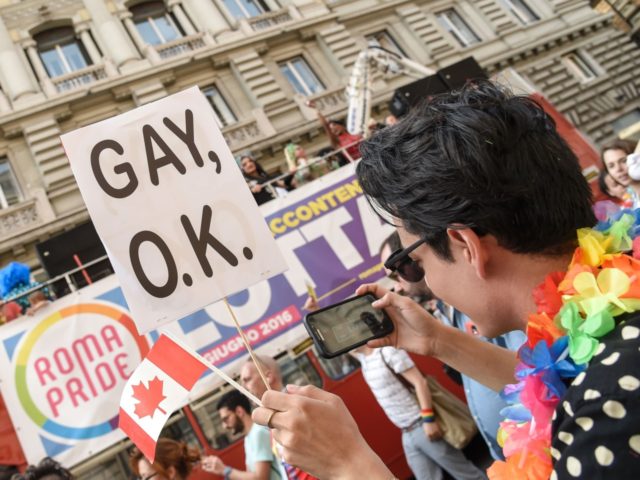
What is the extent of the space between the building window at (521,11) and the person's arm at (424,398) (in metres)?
19.3

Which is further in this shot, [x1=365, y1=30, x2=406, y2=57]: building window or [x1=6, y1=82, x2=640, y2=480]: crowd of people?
[x1=365, y1=30, x2=406, y2=57]: building window

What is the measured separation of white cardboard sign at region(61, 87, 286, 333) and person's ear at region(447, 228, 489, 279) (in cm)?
91

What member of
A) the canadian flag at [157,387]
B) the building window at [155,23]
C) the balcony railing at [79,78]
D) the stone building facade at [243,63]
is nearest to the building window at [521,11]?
the stone building facade at [243,63]

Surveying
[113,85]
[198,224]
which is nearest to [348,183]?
[198,224]

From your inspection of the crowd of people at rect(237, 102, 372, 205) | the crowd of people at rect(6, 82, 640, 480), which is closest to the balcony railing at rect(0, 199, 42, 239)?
the crowd of people at rect(237, 102, 372, 205)

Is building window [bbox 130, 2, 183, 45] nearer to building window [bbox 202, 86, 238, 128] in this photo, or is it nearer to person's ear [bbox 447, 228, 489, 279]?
building window [bbox 202, 86, 238, 128]

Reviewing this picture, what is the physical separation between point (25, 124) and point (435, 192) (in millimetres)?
13514

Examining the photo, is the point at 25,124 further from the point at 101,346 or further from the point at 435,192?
the point at 435,192

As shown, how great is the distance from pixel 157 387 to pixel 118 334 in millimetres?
3029

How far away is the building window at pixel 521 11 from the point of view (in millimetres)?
18062

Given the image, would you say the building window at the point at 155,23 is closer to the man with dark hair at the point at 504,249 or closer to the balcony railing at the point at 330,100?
the balcony railing at the point at 330,100

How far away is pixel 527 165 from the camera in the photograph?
114 cm

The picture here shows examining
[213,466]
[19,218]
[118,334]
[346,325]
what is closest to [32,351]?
[118,334]

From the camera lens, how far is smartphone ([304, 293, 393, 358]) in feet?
5.67
